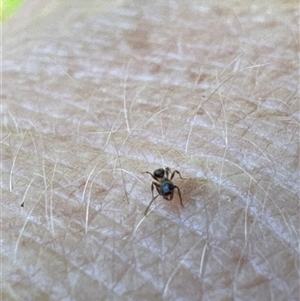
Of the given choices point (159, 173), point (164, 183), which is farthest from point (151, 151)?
point (164, 183)

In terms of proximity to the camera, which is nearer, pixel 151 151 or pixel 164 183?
pixel 164 183

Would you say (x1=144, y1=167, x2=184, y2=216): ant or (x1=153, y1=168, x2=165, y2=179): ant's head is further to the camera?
(x1=153, y1=168, x2=165, y2=179): ant's head

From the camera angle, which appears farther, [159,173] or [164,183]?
[159,173]

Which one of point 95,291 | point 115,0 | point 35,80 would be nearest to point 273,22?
point 115,0

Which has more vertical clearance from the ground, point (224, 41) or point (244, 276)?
point (224, 41)

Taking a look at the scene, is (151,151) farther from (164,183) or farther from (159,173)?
(164,183)

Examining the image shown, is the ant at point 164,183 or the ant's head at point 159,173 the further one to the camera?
the ant's head at point 159,173

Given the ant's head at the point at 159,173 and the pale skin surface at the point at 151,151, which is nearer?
the pale skin surface at the point at 151,151

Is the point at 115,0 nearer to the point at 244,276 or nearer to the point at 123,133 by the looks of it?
the point at 123,133
